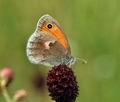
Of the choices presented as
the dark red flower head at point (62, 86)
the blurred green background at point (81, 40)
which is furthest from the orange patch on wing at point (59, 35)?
the blurred green background at point (81, 40)

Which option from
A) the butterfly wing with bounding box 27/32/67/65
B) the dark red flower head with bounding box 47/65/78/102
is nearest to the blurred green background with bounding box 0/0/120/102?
the butterfly wing with bounding box 27/32/67/65

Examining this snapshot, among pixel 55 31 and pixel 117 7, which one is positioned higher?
pixel 117 7

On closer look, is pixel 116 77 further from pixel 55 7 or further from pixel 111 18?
pixel 55 7

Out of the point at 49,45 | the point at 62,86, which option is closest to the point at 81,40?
the point at 49,45

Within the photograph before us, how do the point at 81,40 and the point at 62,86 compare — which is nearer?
the point at 62,86

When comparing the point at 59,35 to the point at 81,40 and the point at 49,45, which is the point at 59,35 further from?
the point at 81,40

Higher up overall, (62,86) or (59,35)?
(59,35)

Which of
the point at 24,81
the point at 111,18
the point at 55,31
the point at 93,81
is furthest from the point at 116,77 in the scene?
the point at 55,31
